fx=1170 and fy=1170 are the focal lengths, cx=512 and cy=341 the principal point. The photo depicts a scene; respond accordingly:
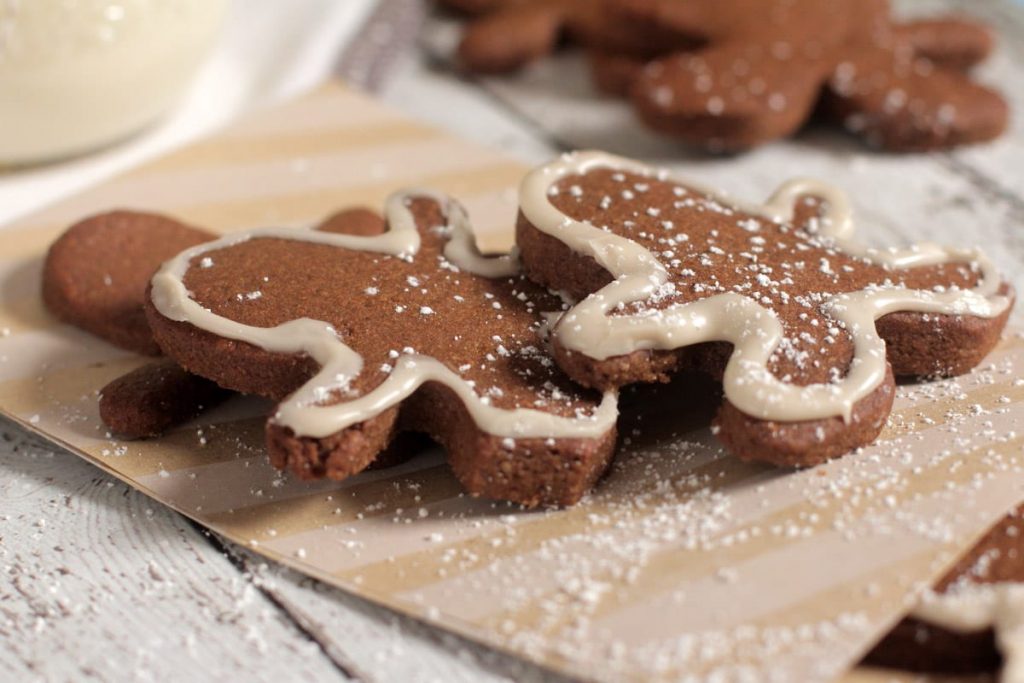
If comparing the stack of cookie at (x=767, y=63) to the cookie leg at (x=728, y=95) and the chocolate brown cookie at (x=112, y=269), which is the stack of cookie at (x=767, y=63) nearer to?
the cookie leg at (x=728, y=95)

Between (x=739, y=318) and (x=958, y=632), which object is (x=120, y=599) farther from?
(x=958, y=632)

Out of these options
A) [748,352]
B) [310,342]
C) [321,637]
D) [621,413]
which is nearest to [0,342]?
[310,342]

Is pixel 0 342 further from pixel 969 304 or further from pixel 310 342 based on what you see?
pixel 969 304

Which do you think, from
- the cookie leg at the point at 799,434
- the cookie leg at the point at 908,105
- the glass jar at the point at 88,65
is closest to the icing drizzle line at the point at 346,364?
the cookie leg at the point at 799,434

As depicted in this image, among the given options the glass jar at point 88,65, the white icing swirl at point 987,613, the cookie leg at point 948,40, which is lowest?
the white icing swirl at point 987,613

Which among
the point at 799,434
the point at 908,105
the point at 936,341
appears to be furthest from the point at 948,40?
the point at 799,434

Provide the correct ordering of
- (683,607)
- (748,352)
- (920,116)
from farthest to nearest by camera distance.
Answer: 1. (920,116)
2. (748,352)
3. (683,607)
